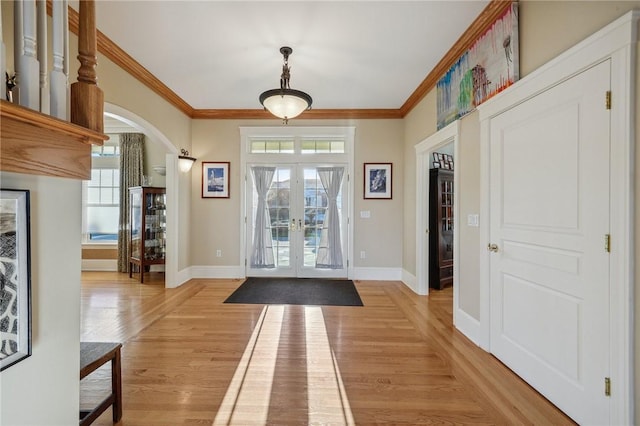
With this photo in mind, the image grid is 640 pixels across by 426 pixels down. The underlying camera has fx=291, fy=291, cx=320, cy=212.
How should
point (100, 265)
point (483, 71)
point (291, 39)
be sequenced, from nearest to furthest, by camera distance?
point (483, 71) → point (291, 39) → point (100, 265)

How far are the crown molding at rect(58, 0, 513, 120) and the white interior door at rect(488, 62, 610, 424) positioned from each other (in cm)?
89

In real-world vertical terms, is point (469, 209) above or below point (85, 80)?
below

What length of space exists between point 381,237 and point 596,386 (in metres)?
3.52

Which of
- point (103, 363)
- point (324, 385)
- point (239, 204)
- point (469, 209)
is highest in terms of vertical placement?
point (239, 204)

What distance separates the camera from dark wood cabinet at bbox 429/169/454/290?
14.5 feet


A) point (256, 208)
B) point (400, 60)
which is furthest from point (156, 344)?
point (400, 60)

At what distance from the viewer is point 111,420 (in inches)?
69.5

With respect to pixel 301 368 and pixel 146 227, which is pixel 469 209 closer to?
pixel 301 368

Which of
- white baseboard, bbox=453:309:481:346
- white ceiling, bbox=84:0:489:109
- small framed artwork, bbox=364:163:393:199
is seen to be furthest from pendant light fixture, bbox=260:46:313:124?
white baseboard, bbox=453:309:481:346

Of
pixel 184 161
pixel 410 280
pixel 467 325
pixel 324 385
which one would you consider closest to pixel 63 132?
pixel 324 385

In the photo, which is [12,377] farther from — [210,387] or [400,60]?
[400,60]

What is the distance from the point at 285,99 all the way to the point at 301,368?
251 cm

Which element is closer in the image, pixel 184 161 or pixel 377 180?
pixel 184 161

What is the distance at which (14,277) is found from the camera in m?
0.95
